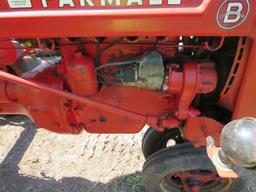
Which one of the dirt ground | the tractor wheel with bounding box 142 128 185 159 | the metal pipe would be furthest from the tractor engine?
the dirt ground

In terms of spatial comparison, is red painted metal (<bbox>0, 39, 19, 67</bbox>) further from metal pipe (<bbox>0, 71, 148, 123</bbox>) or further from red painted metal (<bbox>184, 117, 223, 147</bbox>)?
red painted metal (<bbox>184, 117, 223, 147</bbox>)

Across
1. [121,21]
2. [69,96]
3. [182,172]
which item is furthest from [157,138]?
[121,21]

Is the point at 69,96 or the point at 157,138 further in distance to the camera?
the point at 157,138

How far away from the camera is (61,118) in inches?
64.9

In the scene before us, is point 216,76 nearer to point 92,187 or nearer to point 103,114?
point 103,114

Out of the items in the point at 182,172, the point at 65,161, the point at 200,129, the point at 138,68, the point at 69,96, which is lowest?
the point at 65,161

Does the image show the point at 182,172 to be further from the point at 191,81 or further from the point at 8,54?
the point at 8,54

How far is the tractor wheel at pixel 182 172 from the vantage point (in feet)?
5.63

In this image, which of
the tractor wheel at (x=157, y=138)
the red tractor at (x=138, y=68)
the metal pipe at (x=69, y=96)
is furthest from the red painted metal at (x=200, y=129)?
the tractor wheel at (x=157, y=138)

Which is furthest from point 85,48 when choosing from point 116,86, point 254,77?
point 254,77

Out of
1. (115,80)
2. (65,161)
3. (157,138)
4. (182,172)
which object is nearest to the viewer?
(115,80)

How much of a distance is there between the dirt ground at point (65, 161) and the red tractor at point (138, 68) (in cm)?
48

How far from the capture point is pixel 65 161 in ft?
7.81

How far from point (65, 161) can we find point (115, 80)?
1.09 m
